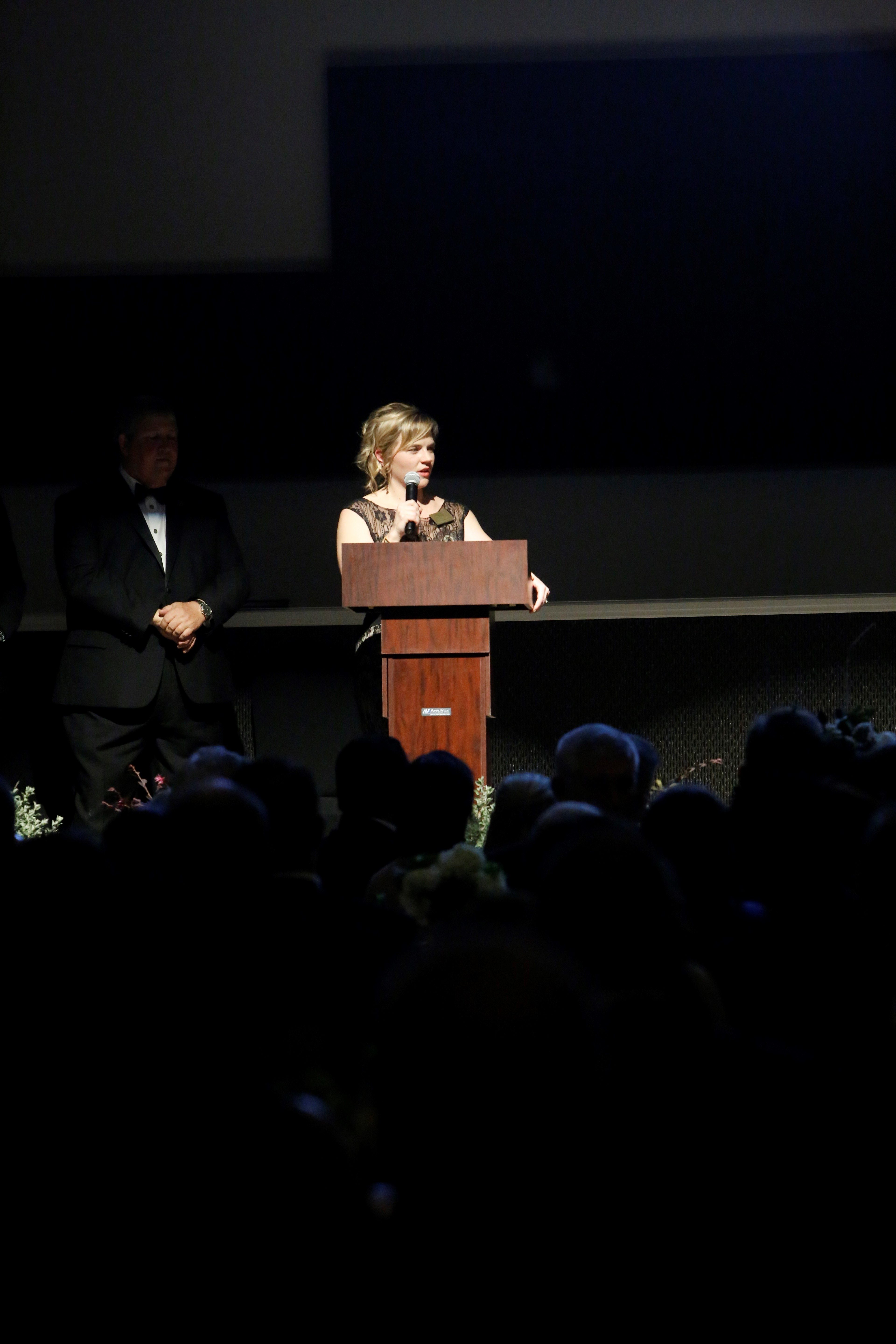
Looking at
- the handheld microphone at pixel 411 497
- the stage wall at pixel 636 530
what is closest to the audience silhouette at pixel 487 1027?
the handheld microphone at pixel 411 497

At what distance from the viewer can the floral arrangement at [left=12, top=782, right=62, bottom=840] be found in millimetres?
3564

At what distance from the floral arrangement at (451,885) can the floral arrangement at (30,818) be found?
6.15 feet

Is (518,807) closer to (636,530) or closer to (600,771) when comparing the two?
(600,771)

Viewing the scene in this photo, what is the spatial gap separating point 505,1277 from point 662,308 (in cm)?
477

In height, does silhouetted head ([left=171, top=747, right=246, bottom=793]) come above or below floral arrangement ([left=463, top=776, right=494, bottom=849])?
above

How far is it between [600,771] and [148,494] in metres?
2.11

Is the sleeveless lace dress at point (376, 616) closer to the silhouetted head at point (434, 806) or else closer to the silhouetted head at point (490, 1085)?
the silhouetted head at point (434, 806)

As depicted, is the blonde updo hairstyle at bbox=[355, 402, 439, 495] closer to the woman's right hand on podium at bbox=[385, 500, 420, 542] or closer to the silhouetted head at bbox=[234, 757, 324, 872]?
the woman's right hand on podium at bbox=[385, 500, 420, 542]

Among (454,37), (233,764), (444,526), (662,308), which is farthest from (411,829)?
(454,37)

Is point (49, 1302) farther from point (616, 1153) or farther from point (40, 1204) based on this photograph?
point (616, 1153)

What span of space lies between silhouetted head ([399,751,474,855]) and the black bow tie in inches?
76.1

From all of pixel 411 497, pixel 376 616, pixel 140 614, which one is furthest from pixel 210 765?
pixel 140 614

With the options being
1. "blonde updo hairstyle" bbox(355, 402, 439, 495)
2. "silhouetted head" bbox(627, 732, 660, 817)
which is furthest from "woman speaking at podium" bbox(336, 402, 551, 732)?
"silhouetted head" bbox(627, 732, 660, 817)

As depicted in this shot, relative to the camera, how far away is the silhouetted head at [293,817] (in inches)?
65.7
